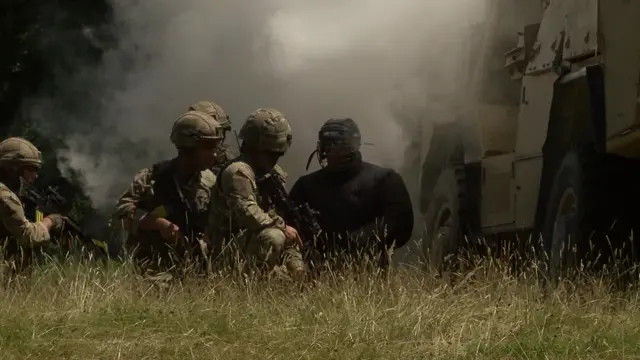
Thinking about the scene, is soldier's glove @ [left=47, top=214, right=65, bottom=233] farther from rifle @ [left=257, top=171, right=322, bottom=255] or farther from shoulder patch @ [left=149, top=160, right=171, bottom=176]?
rifle @ [left=257, top=171, right=322, bottom=255]

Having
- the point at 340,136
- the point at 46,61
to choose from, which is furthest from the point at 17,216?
the point at 46,61

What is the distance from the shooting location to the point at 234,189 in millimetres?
9812

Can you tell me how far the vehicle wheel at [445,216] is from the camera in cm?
1254

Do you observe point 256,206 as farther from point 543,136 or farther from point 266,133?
point 543,136

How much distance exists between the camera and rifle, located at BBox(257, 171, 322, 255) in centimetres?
1022

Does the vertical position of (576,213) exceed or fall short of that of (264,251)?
it exceeds it

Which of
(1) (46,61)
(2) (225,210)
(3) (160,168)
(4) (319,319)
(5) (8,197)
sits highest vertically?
(1) (46,61)

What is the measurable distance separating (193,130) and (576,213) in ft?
8.25

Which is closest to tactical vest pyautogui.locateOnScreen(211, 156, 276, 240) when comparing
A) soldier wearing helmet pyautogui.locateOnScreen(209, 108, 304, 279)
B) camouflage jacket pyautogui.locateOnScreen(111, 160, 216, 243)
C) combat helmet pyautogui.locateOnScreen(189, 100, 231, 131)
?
soldier wearing helmet pyautogui.locateOnScreen(209, 108, 304, 279)

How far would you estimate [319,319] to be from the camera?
8391 millimetres

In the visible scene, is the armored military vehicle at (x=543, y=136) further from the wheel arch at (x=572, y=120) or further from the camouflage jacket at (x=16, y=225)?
the camouflage jacket at (x=16, y=225)

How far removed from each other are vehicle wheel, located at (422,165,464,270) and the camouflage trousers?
234 centimetres

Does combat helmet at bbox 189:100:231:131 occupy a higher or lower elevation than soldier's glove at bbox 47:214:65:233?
higher

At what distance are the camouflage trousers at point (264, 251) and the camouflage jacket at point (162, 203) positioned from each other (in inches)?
23.3
